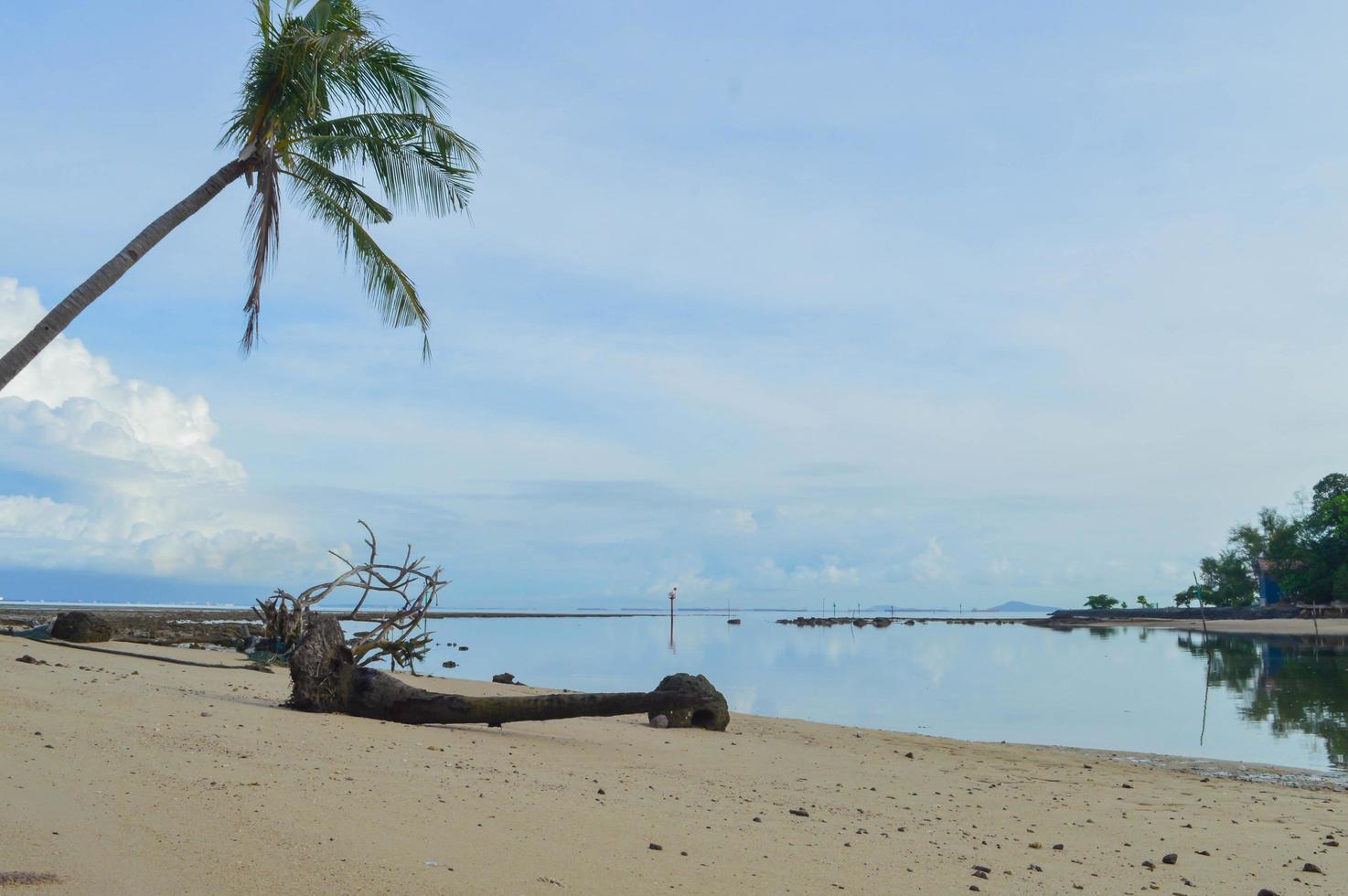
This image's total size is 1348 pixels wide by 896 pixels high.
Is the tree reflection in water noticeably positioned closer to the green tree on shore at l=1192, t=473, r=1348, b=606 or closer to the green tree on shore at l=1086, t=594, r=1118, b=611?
the green tree on shore at l=1192, t=473, r=1348, b=606

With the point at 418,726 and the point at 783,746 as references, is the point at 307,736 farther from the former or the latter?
the point at 783,746

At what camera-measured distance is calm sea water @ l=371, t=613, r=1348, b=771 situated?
17.2 meters

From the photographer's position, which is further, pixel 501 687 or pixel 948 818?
pixel 501 687

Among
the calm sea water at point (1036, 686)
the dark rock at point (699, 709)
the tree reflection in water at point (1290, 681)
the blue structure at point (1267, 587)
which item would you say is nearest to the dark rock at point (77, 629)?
the dark rock at point (699, 709)

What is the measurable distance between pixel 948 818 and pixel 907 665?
34717 millimetres

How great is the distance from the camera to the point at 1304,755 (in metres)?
14.1

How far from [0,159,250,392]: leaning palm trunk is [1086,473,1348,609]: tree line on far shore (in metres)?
66.3

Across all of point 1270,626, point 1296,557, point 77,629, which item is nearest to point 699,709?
point 77,629

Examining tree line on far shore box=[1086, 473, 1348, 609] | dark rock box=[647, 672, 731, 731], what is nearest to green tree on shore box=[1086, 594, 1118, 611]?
tree line on far shore box=[1086, 473, 1348, 609]

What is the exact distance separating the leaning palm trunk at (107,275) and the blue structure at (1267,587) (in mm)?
105394

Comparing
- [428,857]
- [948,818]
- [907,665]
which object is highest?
[428,857]

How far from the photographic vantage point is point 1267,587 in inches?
3853

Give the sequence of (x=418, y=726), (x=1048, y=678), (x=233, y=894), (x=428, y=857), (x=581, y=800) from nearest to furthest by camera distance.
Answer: (x=233, y=894) < (x=428, y=857) < (x=581, y=800) < (x=418, y=726) < (x=1048, y=678)

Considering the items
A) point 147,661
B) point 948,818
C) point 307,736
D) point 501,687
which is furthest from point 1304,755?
point 147,661
